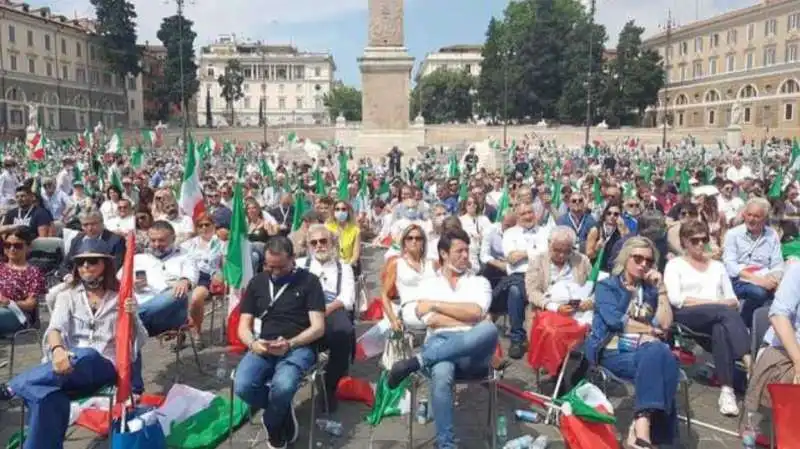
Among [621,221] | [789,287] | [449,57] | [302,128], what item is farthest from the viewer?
[449,57]

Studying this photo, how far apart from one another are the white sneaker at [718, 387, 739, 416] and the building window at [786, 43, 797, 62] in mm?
68967

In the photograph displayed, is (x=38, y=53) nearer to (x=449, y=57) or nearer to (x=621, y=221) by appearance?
(x=449, y=57)

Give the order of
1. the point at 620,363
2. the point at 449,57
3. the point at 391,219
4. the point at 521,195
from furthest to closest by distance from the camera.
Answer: the point at 449,57
the point at 391,219
the point at 521,195
the point at 620,363

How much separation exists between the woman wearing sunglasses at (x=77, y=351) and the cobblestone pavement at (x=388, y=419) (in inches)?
28.0

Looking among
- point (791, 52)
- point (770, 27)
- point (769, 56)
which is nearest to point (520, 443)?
point (791, 52)

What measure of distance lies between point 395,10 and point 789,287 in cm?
3077

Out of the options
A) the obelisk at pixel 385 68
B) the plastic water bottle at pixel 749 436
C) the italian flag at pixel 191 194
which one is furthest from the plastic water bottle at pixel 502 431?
the obelisk at pixel 385 68

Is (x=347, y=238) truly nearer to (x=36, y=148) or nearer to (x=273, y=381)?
(x=273, y=381)

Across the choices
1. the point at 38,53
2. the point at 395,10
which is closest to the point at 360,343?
the point at 395,10

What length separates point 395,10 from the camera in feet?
109

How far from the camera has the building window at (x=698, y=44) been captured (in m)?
77.0

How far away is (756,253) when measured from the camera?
642cm

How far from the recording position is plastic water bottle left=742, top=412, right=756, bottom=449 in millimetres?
4656

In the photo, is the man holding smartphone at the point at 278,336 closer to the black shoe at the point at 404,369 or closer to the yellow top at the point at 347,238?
the black shoe at the point at 404,369
